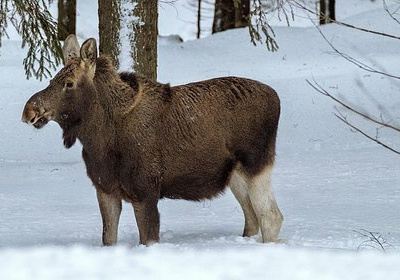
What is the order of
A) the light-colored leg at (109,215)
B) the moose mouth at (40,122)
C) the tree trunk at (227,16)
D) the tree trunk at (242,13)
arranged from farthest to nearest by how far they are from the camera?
the tree trunk at (227,16), the tree trunk at (242,13), the light-colored leg at (109,215), the moose mouth at (40,122)

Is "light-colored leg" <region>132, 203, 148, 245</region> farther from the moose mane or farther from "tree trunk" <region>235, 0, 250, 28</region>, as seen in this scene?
"tree trunk" <region>235, 0, 250, 28</region>

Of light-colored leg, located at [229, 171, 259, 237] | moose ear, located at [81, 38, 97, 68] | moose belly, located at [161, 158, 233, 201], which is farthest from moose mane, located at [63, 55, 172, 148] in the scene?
light-colored leg, located at [229, 171, 259, 237]

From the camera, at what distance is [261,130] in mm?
8562

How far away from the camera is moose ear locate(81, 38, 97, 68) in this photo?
7945 millimetres

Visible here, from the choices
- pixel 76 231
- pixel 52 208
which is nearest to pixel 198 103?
pixel 76 231

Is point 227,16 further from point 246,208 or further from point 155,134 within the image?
point 155,134

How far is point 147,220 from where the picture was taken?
791 centimetres

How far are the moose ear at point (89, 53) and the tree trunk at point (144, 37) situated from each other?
329cm

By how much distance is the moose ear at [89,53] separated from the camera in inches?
313

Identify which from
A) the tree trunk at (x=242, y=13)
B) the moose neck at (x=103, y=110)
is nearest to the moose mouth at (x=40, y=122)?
the moose neck at (x=103, y=110)

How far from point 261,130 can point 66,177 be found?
4827 mm

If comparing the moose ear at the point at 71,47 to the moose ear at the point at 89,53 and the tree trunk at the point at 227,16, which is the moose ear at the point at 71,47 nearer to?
the moose ear at the point at 89,53

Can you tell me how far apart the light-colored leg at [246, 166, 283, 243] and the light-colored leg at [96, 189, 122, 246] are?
1229 mm

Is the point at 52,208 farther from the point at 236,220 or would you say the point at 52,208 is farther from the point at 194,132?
the point at 194,132
